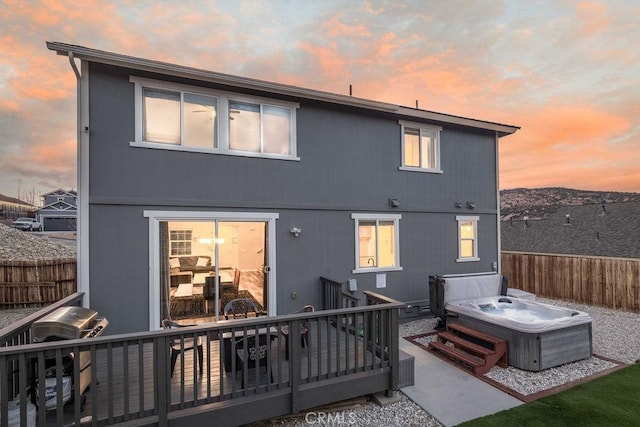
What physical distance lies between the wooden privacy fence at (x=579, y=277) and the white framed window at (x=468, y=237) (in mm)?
3072

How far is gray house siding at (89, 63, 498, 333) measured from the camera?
5.28m

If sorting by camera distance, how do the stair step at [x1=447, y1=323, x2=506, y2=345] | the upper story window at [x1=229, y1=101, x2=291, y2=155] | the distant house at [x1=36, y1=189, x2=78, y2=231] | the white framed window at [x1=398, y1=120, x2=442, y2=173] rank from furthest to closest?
the distant house at [x1=36, y1=189, x2=78, y2=231] → the white framed window at [x1=398, y1=120, x2=442, y2=173] → the upper story window at [x1=229, y1=101, x2=291, y2=155] → the stair step at [x1=447, y1=323, x2=506, y2=345]

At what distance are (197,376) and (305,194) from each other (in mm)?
4201

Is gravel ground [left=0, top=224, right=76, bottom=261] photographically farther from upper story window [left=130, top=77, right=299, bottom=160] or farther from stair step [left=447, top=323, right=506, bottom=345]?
stair step [left=447, top=323, right=506, bottom=345]

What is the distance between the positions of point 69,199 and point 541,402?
49.8m

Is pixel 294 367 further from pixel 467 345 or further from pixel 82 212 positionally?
pixel 82 212

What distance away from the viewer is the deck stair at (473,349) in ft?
16.1

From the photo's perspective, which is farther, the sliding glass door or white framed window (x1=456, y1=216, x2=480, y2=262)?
white framed window (x1=456, y1=216, x2=480, y2=262)

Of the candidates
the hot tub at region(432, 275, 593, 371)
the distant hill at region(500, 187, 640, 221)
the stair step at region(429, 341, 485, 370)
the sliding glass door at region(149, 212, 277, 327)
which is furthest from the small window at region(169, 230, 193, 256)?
the distant hill at region(500, 187, 640, 221)

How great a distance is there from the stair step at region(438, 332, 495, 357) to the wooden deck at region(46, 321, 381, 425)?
83.5 inches

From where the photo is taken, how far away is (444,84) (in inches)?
404

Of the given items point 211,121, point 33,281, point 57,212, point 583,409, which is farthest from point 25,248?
point 57,212

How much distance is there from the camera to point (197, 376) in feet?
11.3

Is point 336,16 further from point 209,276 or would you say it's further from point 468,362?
point 468,362
